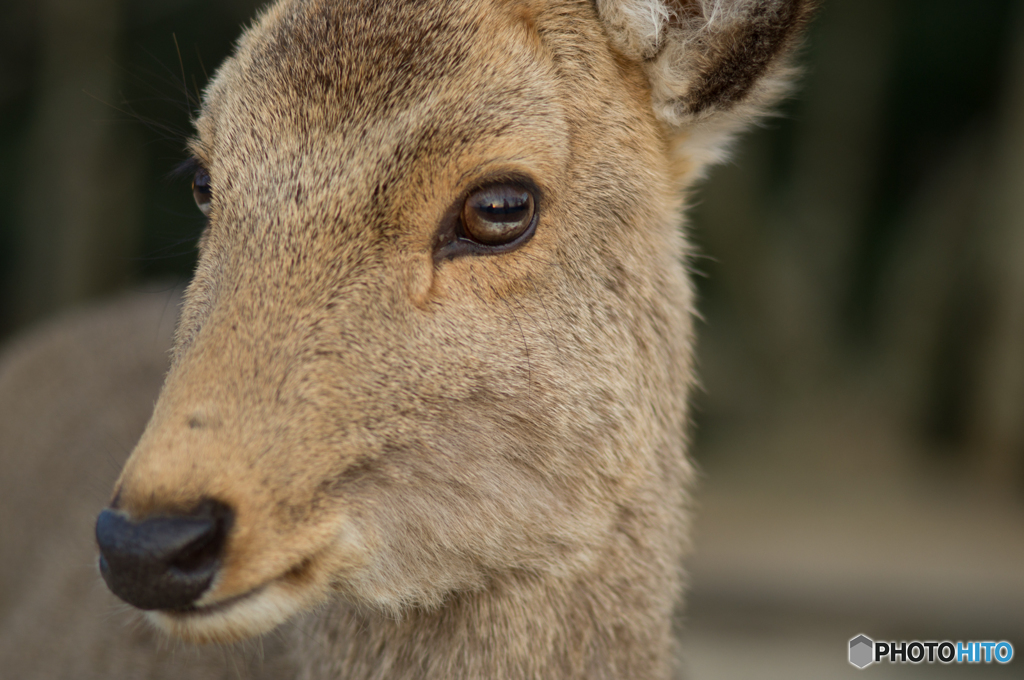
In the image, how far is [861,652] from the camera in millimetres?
4066

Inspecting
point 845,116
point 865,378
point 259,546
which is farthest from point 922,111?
point 259,546

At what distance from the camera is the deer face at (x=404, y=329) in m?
1.76

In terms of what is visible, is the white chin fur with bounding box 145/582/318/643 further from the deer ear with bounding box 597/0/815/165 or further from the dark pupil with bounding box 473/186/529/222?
the deer ear with bounding box 597/0/815/165

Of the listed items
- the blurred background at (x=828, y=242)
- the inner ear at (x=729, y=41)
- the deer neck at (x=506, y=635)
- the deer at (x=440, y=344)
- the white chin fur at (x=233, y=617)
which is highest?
the blurred background at (x=828, y=242)

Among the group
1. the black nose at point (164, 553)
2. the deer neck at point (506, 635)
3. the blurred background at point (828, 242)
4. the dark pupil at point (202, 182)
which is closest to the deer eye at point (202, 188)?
the dark pupil at point (202, 182)


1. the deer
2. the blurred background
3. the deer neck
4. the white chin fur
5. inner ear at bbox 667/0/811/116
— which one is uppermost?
the blurred background

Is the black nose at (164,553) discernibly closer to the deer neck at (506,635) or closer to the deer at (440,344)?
the deer at (440,344)

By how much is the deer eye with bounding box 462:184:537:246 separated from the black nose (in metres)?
0.83

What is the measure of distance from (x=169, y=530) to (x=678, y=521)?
1487 mm

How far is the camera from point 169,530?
1640 millimetres

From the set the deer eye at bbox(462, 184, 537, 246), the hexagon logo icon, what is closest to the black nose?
the deer eye at bbox(462, 184, 537, 246)

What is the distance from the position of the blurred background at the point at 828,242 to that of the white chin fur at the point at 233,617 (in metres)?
5.53

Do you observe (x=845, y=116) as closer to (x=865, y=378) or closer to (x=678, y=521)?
(x=865, y=378)

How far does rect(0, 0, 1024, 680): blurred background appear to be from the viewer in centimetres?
748
